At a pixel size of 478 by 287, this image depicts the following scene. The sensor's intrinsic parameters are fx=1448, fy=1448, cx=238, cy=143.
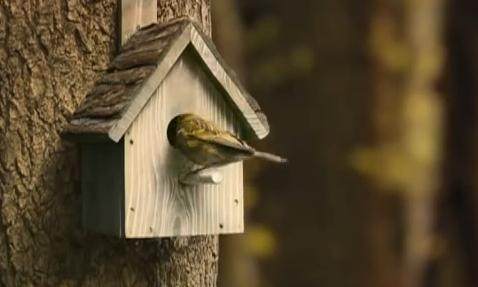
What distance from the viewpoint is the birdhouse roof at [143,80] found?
8.27 ft

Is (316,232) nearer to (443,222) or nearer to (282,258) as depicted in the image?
(282,258)

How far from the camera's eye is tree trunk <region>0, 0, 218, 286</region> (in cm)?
266

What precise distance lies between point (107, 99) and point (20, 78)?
7.3 inches

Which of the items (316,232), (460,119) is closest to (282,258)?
(316,232)

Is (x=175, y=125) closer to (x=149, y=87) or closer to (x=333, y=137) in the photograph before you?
(x=149, y=87)

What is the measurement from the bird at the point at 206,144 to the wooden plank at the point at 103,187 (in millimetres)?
111

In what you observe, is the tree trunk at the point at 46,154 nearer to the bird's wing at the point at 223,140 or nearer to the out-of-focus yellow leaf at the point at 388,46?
the bird's wing at the point at 223,140

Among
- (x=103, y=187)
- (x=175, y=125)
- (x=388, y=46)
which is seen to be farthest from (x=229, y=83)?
(x=388, y=46)

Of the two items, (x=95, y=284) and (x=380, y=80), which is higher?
(x=380, y=80)

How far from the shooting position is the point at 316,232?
215 inches

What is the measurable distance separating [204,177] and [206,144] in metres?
0.06

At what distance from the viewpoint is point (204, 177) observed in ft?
8.37

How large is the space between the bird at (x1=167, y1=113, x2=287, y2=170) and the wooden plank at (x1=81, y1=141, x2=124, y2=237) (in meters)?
0.11

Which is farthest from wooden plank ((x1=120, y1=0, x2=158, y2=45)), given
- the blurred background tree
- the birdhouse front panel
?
the blurred background tree
